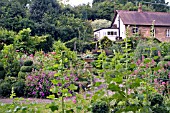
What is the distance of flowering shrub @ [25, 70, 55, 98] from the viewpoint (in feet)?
25.3

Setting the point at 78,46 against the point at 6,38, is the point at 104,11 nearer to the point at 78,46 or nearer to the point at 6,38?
the point at 78,46

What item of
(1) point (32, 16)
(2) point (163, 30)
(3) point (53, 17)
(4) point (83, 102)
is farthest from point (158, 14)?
(4) point (83, 102)

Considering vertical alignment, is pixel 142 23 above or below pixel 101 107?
above

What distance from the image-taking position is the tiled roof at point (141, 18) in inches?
1073

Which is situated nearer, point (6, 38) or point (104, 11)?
point (6, 38)

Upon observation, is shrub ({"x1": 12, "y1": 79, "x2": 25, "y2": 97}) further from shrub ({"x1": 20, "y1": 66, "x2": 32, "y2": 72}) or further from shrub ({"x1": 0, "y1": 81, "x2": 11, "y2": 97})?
shrub ({"x1": 20, "y1": 66, "x2": 32, "y2": 72})

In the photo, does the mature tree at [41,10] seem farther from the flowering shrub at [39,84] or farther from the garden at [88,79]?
the flowering shrub at [39,84]

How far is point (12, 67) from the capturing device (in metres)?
9.35

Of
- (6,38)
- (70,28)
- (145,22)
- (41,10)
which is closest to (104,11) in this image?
(145,22)

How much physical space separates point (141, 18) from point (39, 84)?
22.1 metres

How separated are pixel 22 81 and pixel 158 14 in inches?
965

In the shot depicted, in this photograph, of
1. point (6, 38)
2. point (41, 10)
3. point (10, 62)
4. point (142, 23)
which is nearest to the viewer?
point (10, 62)

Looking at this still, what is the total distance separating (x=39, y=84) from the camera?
7832 millimetres

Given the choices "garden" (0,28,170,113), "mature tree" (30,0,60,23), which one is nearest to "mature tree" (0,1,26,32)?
"mature tree" (30,0,60,23)
